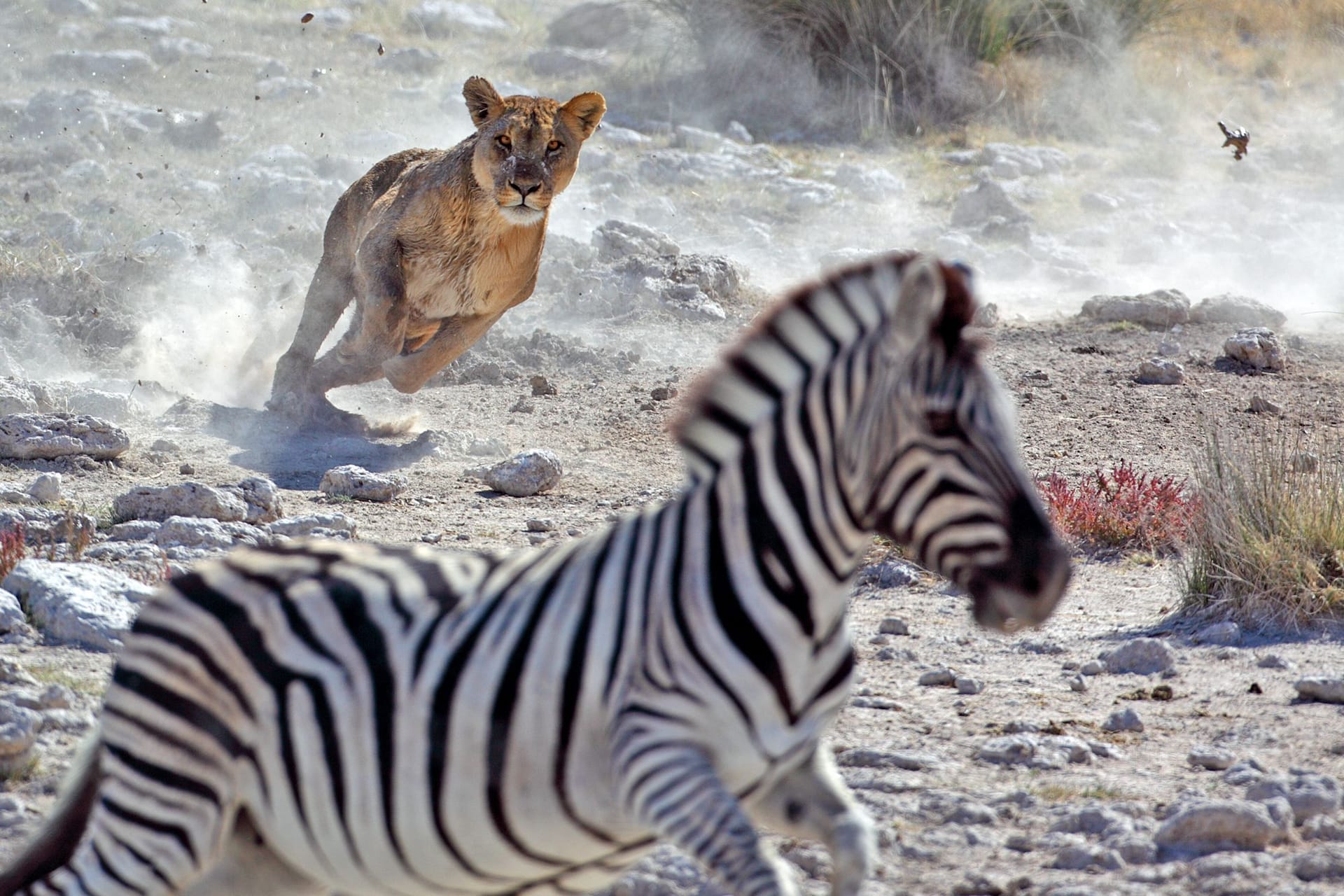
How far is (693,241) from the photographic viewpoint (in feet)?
47.4

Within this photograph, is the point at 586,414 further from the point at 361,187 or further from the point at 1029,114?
the point at 1029,114

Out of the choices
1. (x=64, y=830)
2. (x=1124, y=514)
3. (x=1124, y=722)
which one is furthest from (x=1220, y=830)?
(x=1124, y=514)

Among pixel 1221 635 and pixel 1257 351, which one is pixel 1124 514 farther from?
pixel 1257 351

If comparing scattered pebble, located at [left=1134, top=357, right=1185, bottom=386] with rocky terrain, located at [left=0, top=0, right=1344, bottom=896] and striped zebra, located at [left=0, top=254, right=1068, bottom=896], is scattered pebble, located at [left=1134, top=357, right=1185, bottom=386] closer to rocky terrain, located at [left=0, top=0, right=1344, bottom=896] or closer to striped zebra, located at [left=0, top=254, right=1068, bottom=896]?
rocky terrain, located at [left=0, top=0, right=1344, bottom=896]

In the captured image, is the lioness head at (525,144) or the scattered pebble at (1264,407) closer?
the lioness head at (525,144)

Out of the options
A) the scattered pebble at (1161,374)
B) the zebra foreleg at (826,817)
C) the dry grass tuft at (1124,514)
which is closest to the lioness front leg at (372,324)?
the dry grass tuft at (1124,514)

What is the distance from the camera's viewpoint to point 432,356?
31.0 feet

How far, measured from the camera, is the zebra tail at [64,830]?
10.4 feet

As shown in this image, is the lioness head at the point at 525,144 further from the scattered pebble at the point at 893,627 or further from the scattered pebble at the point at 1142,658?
the scattered pebble at the point at 1142,658

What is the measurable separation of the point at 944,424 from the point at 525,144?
713cm

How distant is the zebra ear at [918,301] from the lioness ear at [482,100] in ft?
24.2

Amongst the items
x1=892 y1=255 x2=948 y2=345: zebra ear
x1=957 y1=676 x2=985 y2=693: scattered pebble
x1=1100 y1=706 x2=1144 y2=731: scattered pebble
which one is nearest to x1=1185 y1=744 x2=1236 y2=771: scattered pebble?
x1=1100 y1=706 x2=1144 y2=731: scattered pebble

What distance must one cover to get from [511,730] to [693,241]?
1204cm

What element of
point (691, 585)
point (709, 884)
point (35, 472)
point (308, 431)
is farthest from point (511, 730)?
point (308, 431)
